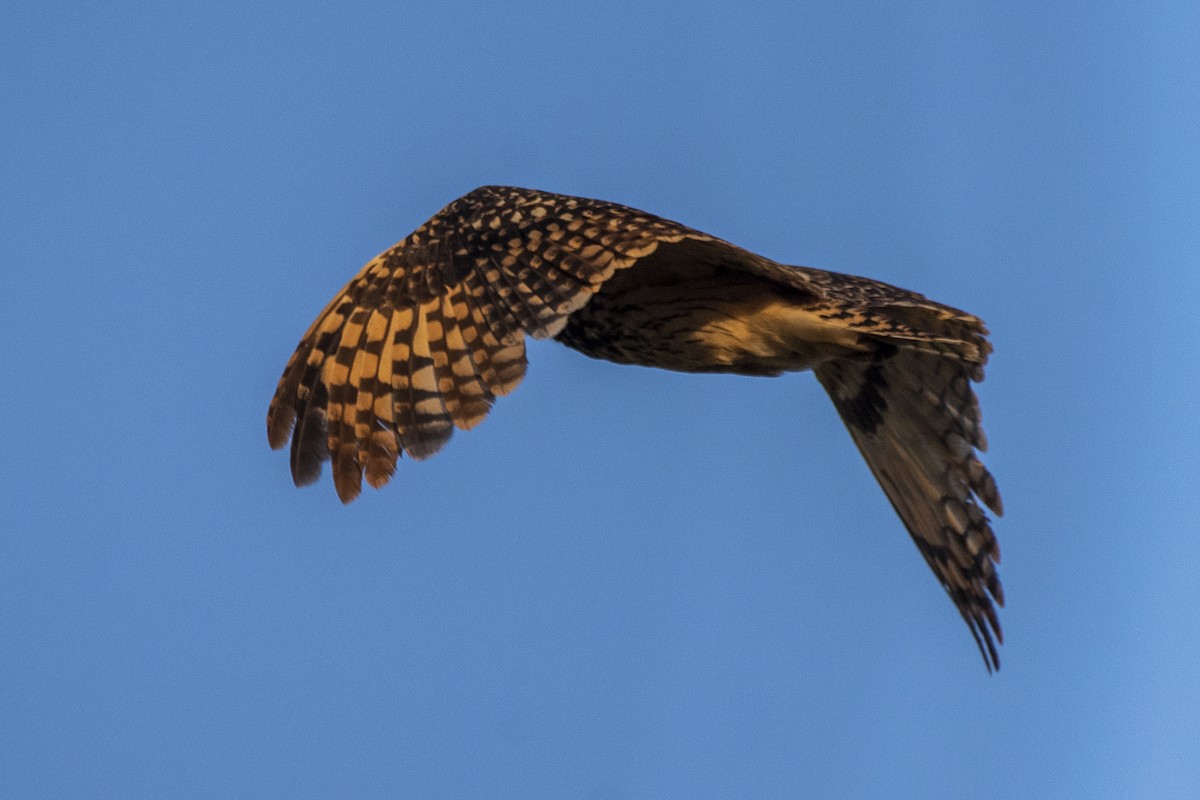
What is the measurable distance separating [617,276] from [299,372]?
0.91 meters

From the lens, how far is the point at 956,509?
565 cm

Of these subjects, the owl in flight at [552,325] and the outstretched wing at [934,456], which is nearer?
→ the owl in flight at [552,325]

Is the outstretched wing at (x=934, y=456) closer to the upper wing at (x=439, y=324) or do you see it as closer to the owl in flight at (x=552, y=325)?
the owl in flight at (x=552, y=325)

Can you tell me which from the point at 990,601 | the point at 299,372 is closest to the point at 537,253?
the point at 299,372

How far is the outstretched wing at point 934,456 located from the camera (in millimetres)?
5488

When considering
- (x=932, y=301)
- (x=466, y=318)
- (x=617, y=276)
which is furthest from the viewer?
(x=932, y=301)

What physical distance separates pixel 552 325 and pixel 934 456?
1910 millimetres

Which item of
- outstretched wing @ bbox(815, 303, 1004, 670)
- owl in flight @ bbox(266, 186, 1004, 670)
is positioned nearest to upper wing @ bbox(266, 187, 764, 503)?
owl in flight @ bbox(266, 186, 1004, 670)

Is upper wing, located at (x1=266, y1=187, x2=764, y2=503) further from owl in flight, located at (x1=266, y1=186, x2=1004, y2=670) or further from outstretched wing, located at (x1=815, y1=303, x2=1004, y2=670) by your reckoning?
outstretched wing, located at (x1=815, y1=303, x2=1004, y2=670)

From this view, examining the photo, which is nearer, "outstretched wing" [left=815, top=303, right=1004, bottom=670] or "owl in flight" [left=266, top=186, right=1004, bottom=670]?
"owl in flight" [left=266, top=186, right=1004, bottom=670]

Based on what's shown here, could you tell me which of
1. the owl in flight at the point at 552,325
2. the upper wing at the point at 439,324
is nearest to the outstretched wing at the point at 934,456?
the owl in flight at the point at 552,325

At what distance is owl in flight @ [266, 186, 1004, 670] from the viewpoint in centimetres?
413

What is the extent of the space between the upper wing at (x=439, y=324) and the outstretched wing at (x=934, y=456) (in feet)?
3.90

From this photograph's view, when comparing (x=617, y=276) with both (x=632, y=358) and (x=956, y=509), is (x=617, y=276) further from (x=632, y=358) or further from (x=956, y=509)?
(x=956, y=509)
